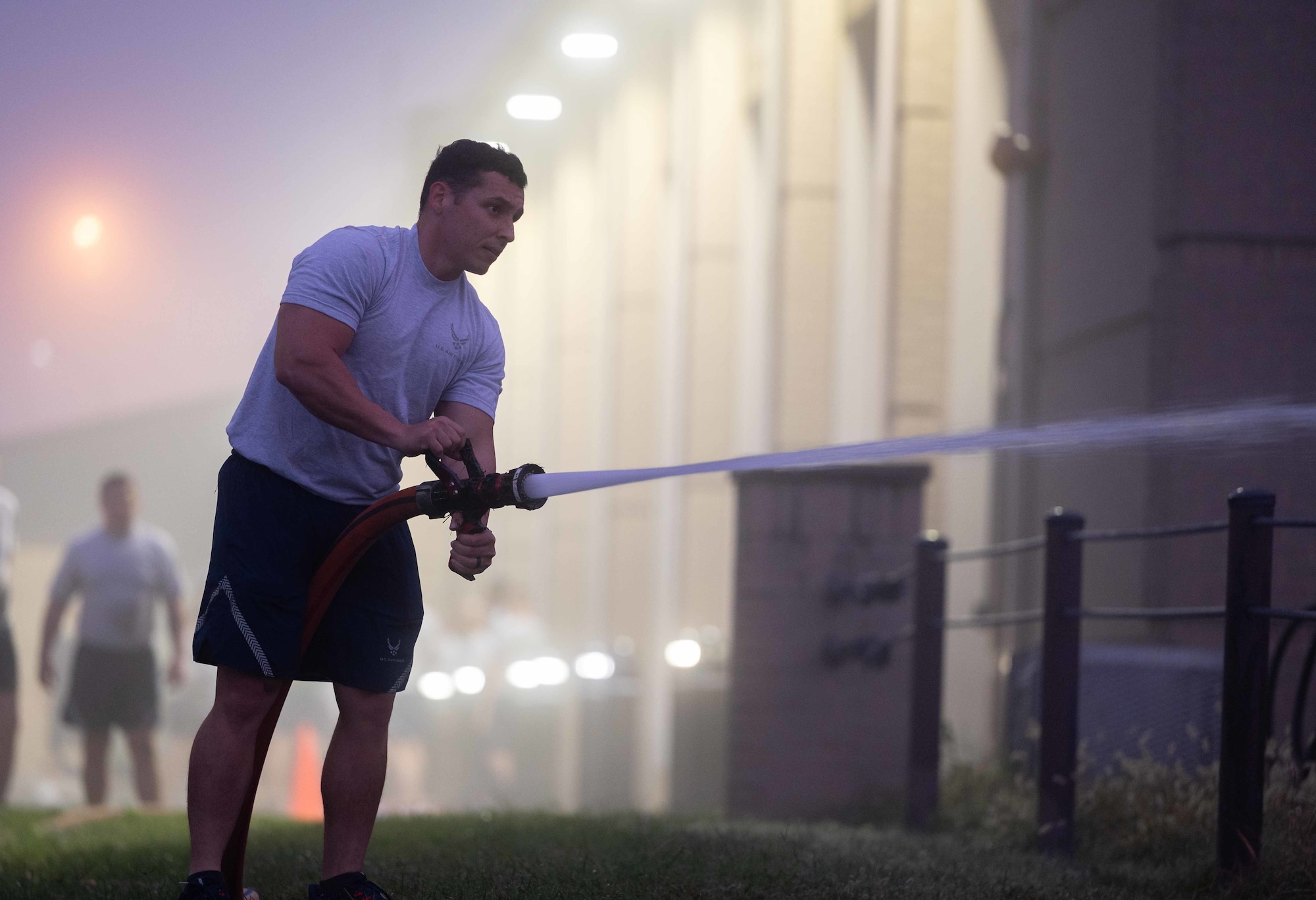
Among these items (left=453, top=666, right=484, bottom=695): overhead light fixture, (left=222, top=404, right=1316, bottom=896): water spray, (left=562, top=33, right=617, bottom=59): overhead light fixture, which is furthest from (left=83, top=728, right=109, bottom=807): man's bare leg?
(left=562, top=33, right=617, bottom=59): overhead light fixture

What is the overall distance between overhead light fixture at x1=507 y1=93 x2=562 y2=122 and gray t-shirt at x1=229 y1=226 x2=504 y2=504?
1808cm

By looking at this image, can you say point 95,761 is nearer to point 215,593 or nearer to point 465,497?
point 215,593

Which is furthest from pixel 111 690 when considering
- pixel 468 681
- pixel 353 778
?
pixel 468 681

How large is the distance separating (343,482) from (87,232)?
8085mm

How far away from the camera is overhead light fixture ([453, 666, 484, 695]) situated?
16453mm

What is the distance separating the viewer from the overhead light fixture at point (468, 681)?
54.0 ft

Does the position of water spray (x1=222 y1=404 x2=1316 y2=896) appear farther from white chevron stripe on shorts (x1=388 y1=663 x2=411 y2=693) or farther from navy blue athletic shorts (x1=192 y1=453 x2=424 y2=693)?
white chevron stripe on shorts (x1=388 y1=663 x2=411 y2=693)

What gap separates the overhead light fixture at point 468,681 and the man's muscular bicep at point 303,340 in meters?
13.3

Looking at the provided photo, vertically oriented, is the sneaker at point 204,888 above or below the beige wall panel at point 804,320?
below

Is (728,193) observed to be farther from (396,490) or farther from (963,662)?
(396,490)

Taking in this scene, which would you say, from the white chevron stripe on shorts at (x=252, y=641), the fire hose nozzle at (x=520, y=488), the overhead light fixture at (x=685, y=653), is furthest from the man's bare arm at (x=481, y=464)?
the overhead light fixture at (x=685, y=653)

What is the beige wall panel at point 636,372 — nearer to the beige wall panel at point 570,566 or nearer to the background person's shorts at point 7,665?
the beige wall panel at point 570,566

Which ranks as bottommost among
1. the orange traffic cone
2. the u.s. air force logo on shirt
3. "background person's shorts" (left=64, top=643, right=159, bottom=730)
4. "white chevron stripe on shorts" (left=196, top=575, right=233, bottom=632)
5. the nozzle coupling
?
the orange traffic cone

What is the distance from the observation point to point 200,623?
3.38 meters
